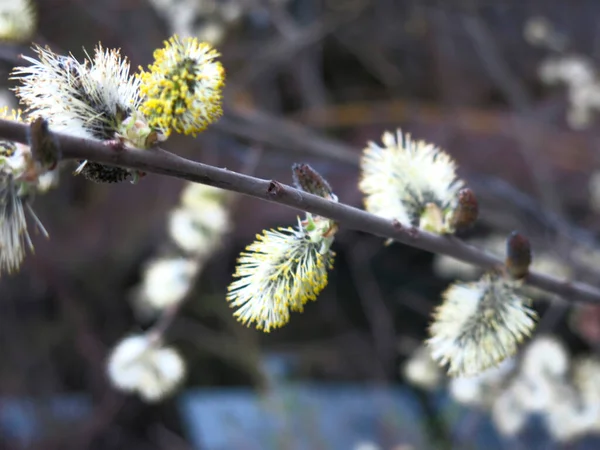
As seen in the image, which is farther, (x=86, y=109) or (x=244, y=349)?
(x=244, y=349)

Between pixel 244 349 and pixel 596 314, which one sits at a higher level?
pixel 596 314

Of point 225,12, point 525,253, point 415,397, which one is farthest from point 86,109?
point 415,397

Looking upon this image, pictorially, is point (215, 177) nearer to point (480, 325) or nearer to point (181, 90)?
point (181, 90)

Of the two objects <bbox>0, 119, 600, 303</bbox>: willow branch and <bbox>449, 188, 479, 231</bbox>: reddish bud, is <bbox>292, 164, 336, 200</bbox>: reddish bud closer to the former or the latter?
<bbox>0, 119, 600, 303</bbox>: willow branch

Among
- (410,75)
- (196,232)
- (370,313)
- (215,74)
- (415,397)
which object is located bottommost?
(215,74)

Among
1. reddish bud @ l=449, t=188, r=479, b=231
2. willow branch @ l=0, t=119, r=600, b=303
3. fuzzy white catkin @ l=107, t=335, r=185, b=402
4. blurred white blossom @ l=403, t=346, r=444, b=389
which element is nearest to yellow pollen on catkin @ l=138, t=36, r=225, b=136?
willow branch @ l=0, t=119, r=600, b=303

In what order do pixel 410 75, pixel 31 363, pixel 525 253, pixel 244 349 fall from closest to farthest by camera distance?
1. pixel 525 253
2. pixel 244 349
3. pixel 31 363
4. pixel 410 75

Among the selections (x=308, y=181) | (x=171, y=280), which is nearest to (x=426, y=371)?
(x=171, y=280)

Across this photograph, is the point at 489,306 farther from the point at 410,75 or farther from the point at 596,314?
the point at 410,75

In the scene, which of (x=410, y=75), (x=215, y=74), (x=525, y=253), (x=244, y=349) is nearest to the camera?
(x=215, y=74)
